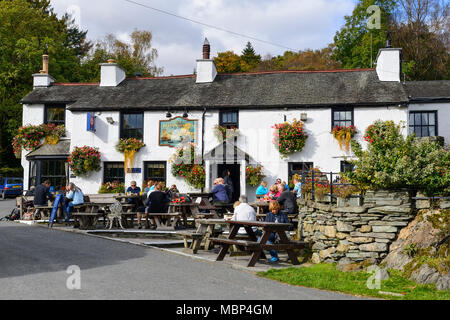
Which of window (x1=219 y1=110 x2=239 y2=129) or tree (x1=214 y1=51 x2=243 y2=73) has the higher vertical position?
tree (x1=214 y1=51 x2=243 y2=73)

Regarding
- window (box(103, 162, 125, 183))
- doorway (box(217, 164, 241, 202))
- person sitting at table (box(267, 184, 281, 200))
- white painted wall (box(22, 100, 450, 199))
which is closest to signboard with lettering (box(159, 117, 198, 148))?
white painted wall (box(22, 100, 450, 199))

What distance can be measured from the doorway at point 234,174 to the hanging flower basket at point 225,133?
1224 millimetres

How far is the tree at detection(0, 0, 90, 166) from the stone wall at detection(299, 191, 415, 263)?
1159 inches

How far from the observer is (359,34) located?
3894 cm

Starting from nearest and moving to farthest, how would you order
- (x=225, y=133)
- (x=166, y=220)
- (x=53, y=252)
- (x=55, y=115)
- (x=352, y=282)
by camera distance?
(x=352, y=282)
(x=53, y=252)
(x=166, y=220)
(x=225, y=133)
(x=55, y=115)

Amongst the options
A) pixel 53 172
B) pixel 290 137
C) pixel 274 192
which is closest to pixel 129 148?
pixel 53 172

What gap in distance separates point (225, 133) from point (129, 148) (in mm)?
4580

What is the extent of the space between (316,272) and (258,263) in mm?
1470

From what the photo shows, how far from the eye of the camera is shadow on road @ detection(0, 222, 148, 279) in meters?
9.18

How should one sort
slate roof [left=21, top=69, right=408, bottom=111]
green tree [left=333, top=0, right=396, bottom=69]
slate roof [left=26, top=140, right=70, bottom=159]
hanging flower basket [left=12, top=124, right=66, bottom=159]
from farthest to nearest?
green tree [left=333, top=0, right=396, bottom=69] → hanging flower basket [left=12, top=124, right=66, bottom=159] → slate roof [left=26, top=140, right=70, bottom=159] → slate roof [left=21, top=69, right=408, bottom=111]

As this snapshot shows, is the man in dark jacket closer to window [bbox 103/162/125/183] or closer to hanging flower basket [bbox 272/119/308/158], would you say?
window [bbox 103/162/125/183]

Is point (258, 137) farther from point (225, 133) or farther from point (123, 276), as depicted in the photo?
point (123, 276)

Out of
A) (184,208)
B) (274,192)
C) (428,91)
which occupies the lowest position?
(184,208)
